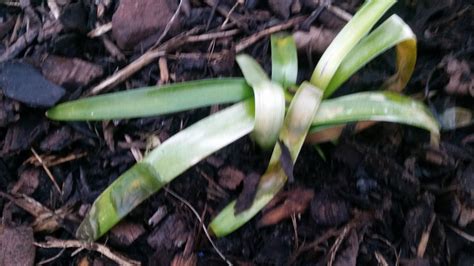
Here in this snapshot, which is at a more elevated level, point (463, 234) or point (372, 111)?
point (372, 111)

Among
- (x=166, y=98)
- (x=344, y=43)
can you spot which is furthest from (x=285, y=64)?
(x=166, y=98)

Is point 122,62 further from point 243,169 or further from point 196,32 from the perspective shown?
point 243,169

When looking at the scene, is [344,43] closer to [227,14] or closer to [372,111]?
[372,111]

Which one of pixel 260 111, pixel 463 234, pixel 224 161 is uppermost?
pixel 260 111

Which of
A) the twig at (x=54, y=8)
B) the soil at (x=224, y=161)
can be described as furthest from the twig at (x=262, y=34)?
the twig at (x=54, y=8)

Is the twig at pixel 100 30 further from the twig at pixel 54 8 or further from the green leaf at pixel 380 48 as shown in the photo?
the green leaf at pixel 380 48

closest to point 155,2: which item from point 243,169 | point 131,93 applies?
point 131,93
